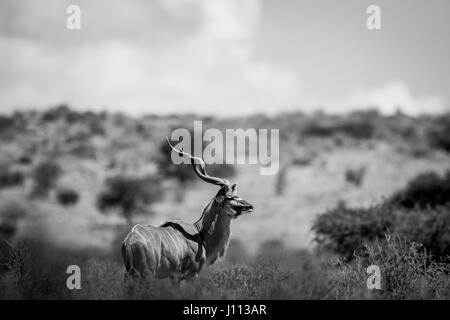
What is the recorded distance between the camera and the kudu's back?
22.4ft

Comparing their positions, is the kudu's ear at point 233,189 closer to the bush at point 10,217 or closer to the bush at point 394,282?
the bush at point 394,282

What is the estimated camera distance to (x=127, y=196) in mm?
26625

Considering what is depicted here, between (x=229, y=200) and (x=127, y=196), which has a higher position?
(x=229, y=200)

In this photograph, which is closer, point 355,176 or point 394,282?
point 394,282

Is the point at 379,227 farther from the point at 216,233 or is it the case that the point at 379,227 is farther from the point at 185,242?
the point at 185,242

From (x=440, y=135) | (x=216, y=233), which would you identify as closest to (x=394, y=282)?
(x=216, y=233)

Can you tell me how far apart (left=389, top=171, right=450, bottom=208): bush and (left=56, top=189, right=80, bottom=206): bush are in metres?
16.2

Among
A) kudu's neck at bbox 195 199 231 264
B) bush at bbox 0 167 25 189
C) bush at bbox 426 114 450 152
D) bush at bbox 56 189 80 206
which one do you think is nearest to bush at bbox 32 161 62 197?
bush at bbox 0 167 25 189

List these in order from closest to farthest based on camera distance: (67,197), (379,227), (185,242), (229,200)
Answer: (185,242), (229,200), (379,227), (67,197)

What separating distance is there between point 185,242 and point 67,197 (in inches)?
872

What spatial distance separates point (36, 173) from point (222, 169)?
10.2 m

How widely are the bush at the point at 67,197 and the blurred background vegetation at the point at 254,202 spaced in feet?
0.19

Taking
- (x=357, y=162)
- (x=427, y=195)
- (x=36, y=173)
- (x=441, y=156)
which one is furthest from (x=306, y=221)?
(x=36, y=173)
